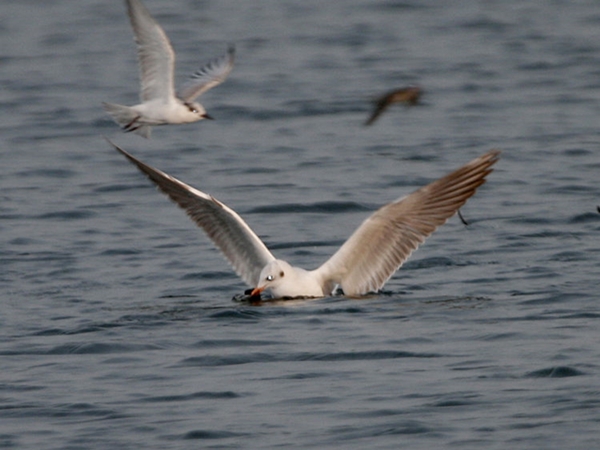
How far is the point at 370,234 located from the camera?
1055cm

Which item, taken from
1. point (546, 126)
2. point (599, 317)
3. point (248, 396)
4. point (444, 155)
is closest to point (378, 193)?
point (444, 155)

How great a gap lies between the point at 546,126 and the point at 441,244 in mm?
6046

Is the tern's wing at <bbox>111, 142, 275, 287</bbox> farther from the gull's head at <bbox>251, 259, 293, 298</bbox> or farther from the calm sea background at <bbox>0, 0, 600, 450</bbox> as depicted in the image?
the calm sea background at <bbox>0, 0, 600, 450</bbox>

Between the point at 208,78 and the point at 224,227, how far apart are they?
180 inches

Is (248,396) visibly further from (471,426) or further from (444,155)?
(444,155)

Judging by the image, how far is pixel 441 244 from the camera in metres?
13.0

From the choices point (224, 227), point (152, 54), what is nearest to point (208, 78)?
point (152, 54)

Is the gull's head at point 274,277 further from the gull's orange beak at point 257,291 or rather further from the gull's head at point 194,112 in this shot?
the gull's head at point 194,112

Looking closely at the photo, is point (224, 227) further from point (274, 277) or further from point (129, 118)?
point (129, 118)

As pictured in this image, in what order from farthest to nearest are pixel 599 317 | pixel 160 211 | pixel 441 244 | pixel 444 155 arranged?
pixel 444 155, pixel 160 211, pixel 441 244, pixel 599 317

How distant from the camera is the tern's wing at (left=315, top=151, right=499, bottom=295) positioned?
418 inches

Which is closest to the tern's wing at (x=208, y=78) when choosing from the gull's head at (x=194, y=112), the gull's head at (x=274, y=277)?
the gull's head at (x=194, y=112)

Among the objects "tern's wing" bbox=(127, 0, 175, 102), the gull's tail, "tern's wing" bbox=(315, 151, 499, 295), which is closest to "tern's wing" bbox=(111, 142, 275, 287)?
"tern's wing" bbox=(315, 151, 499, 295)

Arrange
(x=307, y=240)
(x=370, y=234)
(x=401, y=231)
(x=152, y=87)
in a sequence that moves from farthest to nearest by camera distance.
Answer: (x=152, y=87) < (x=307, y=240) < (x=401, y=231) < (x=370, y=234)
